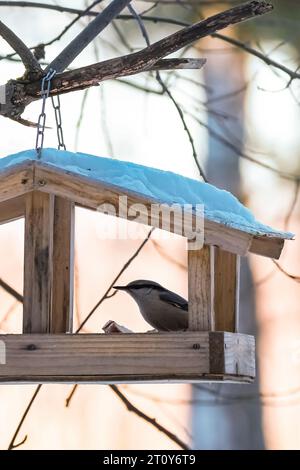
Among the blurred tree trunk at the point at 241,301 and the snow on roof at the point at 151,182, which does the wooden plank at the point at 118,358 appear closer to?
the snow on roof at the point at 151,182

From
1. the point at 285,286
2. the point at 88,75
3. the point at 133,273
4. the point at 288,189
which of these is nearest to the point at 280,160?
the point at 288,189

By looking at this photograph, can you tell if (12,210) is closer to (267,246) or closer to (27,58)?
(27,58)

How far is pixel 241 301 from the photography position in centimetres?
808

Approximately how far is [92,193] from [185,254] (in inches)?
148

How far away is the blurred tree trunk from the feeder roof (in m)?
4.32

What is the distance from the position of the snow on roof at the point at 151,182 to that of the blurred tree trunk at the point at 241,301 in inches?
170

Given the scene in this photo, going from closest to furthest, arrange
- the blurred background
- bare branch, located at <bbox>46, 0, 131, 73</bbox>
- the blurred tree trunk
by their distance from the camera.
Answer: bare branch, located at <bbox>46, 0, 131, 73</bbox> < the blurred background < the blurred tree trunk

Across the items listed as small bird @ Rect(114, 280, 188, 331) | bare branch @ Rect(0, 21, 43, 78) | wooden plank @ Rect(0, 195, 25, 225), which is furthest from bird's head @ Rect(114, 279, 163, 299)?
bare branch @ Rect(0, 21, 43, 78)

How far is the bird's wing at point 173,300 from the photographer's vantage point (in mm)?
3193

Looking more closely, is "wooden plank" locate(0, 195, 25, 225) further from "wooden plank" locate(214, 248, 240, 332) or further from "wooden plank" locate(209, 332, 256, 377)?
"wooden plank" locate(209, 332, 256, 377)

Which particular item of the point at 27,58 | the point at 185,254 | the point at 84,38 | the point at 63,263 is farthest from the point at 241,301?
the point at 63,263

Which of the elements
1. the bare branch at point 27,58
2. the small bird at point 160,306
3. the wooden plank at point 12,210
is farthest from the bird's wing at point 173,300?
the bare branch at point 27,58

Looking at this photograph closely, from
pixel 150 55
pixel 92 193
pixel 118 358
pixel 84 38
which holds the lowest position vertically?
pixel 118 358

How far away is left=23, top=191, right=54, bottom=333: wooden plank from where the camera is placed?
3082mm
